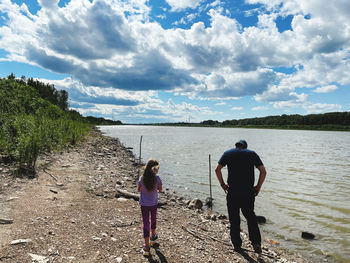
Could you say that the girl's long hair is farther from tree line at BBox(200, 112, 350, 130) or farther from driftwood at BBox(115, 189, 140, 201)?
tree line at BBox(200, 112, 350, 130)

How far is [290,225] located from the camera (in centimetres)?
1058

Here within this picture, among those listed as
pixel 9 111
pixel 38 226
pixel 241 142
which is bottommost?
pixel 38 226

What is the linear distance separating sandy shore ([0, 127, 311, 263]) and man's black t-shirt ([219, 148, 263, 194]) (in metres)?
1.94

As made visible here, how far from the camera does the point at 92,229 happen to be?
21.7 ft

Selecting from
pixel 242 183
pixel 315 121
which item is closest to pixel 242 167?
pixel 242 183

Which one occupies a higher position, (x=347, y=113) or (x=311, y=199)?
(x=347, y=113)

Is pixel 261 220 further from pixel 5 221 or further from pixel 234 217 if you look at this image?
pixel 5 221

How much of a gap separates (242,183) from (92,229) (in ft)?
→ 15.0

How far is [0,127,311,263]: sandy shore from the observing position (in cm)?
534

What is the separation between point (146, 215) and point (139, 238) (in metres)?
1.23

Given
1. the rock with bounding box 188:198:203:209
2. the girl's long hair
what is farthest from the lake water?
the girl's long hair

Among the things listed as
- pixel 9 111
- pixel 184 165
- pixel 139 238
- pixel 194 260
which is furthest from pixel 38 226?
pixel 184 165

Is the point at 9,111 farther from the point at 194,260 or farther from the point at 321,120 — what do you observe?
the point at 321,120

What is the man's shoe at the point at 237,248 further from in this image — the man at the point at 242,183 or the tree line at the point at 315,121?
the tree line at the point at 315,121
